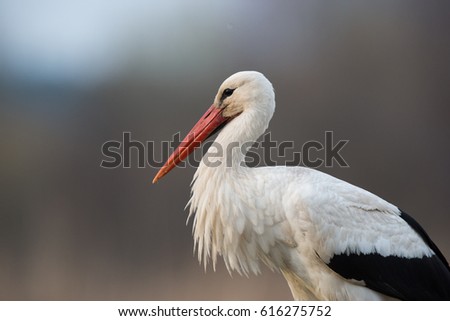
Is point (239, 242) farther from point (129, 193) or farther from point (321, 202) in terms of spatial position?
point (129, 193)

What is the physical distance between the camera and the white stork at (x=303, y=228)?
85.9 inches

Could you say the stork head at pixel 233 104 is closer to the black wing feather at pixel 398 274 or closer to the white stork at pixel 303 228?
the white stork at pixel 303 228

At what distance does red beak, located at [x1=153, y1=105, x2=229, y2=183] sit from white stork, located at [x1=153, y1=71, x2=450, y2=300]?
70mm

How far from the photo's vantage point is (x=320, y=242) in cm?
216

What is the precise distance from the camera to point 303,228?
2.15m

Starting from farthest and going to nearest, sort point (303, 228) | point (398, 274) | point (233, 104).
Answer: point (233, 104), point (398, 274), point (303, 228)

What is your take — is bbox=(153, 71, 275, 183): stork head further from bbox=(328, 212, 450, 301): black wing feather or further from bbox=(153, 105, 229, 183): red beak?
bbox=(328, 212, 450, 301): black wing feather

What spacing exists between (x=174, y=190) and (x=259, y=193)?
2347 millimetres

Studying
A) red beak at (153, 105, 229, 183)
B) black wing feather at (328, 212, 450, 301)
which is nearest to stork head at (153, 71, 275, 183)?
red beak at (153, 105, 229, 183)

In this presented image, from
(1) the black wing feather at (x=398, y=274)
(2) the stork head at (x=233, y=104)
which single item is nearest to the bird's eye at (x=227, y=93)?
(2) the stork head at (x=233, y=104)

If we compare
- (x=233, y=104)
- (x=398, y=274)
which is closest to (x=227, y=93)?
(x=233, y=104)

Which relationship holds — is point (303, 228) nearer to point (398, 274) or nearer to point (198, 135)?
point (398, 274)

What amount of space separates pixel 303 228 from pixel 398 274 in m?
0.43
